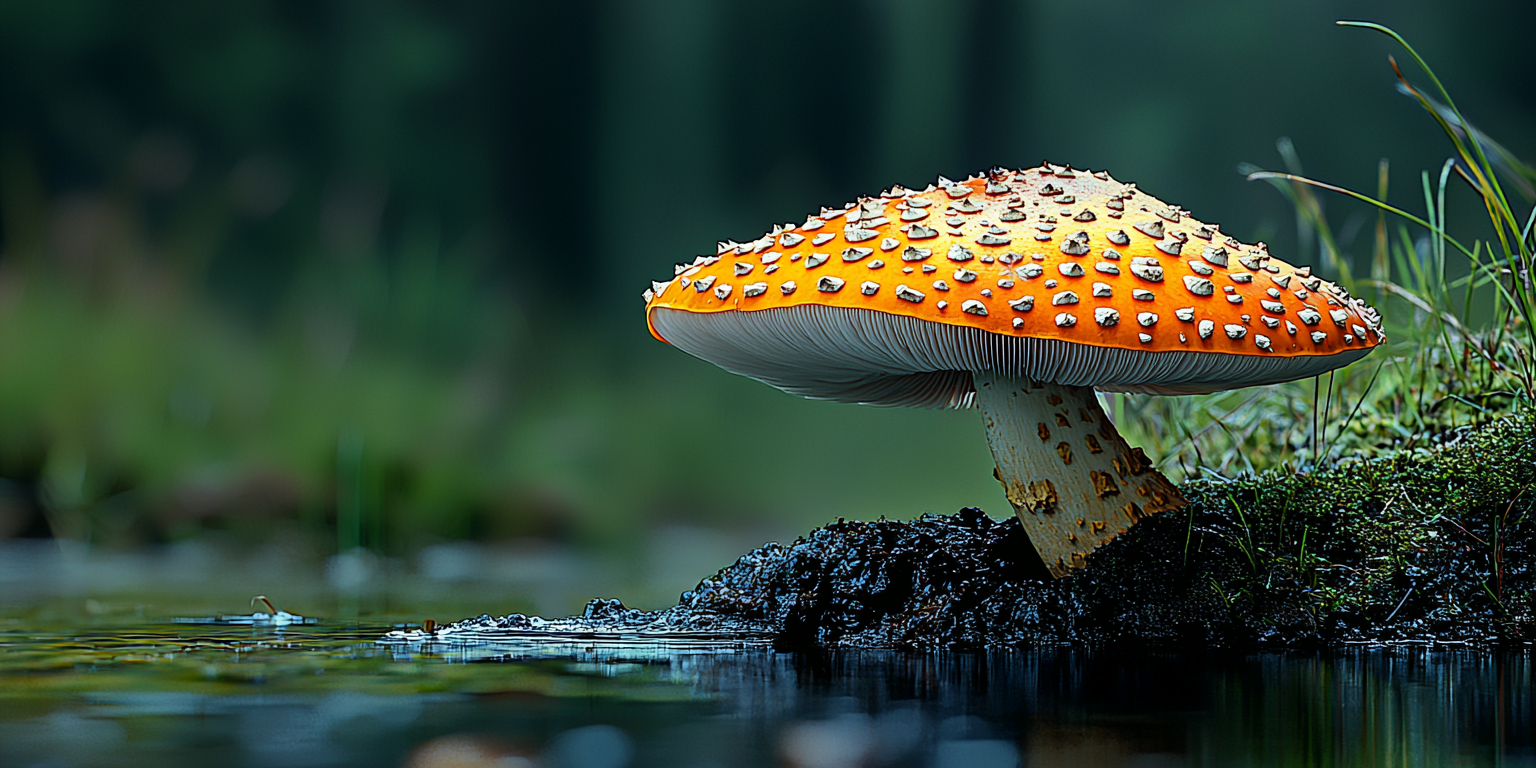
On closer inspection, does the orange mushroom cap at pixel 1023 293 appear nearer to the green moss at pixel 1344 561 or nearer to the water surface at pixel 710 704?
the green moss at pixel 1344 561

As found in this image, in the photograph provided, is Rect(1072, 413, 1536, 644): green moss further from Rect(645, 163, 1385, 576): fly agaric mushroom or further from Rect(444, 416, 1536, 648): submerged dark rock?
Rect(645, 163, 1385, 576): fly agaric mushroom

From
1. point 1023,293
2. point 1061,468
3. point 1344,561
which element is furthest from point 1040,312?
point 1344,561

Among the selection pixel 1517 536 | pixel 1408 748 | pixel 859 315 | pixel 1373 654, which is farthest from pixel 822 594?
pixel 1517 536

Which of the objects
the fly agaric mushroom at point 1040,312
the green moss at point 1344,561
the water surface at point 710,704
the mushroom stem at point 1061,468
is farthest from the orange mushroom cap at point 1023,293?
the water surface at point 710,704

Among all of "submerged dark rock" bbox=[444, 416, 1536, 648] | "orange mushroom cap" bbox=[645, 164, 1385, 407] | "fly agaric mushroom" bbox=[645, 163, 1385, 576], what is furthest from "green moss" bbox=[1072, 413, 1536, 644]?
"orange mushroom cap" bbox=[645, 164, 1385, 407]

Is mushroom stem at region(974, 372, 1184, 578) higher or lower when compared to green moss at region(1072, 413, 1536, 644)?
higher

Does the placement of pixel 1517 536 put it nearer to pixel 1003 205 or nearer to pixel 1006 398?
pixel 1006 398

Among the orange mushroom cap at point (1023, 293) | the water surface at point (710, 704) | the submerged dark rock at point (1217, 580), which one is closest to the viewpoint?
the water surface at point (710, 704)
